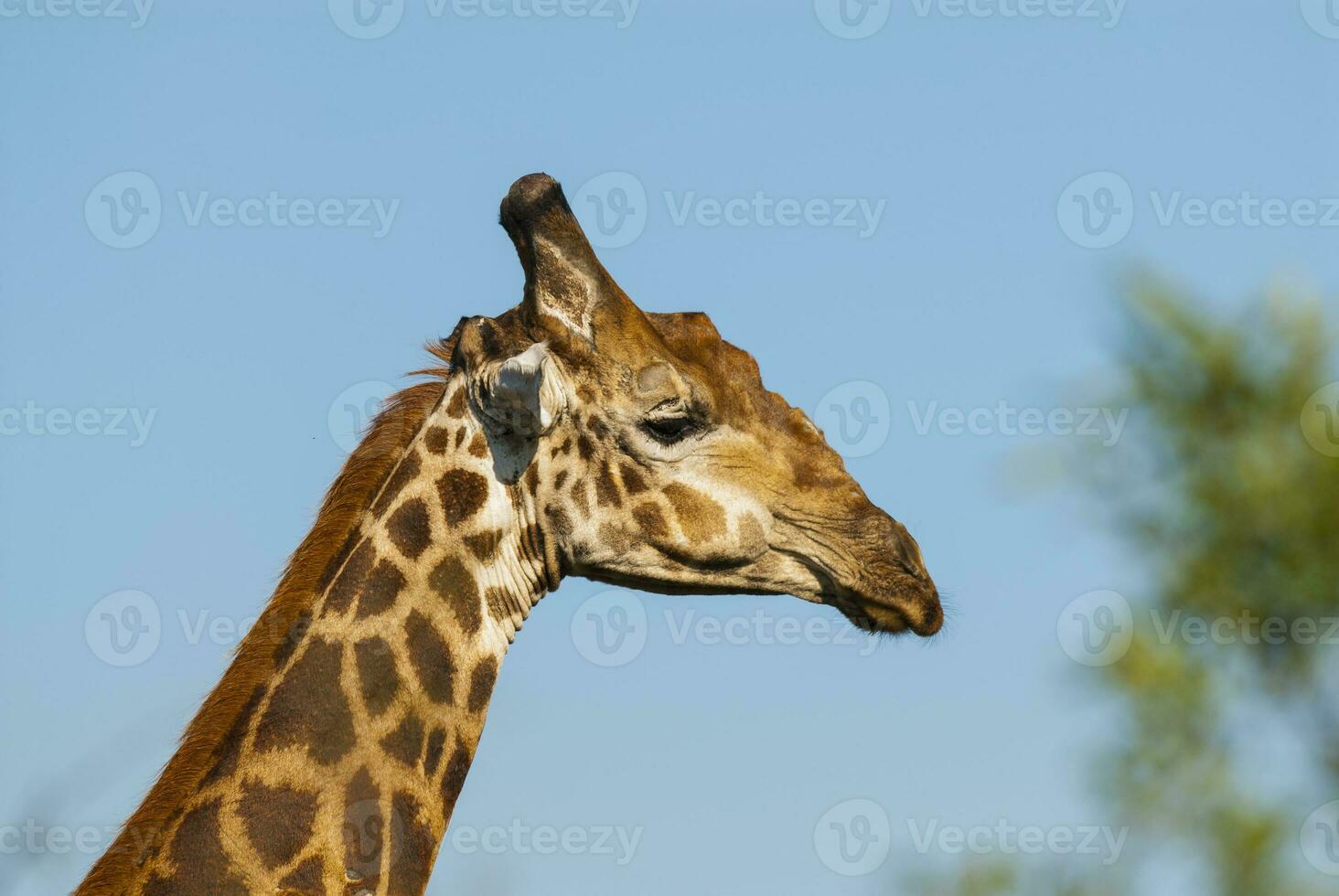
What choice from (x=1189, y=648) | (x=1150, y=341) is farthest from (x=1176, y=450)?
(x=1189, y=648)

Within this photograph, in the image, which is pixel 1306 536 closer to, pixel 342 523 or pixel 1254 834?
pixel 1254 834

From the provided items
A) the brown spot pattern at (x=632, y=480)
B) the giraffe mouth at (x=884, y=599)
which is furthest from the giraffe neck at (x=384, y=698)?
the giraffe mouth at (x=884, y=599)

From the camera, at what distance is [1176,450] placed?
29000mm

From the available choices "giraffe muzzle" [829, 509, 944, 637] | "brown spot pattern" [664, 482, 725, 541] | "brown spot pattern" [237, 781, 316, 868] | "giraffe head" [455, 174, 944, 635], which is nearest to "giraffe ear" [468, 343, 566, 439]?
"giraffe head" [455, 174, 944, 635]

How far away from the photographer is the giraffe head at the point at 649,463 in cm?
762

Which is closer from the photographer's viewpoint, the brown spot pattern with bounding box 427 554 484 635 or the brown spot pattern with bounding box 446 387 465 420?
the brown spot pattern with bounding box 427 554 484 635

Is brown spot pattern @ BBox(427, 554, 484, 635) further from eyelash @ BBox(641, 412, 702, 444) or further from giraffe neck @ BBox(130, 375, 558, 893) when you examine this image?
eyelash @ BBox(641, 412, 702, 444)

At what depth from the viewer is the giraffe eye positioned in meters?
7.72

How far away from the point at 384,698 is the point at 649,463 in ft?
5.06

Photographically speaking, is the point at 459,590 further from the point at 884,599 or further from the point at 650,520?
the point at 884,599

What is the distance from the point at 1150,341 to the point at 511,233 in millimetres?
23139

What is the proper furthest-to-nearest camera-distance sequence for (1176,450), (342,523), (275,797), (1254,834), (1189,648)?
(1176,450), (1189,648), (1254,834), (342,523), (275,797)

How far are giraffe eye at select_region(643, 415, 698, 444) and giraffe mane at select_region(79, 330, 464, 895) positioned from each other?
0.96m

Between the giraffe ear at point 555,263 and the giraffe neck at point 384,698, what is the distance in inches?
20.9
